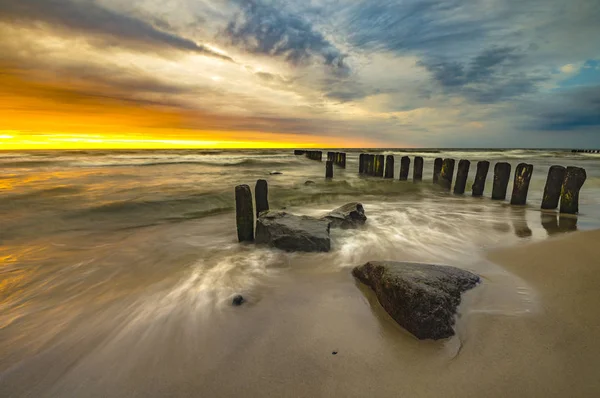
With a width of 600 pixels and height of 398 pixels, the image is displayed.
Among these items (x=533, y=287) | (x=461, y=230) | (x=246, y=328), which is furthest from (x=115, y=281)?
(x=461, y=230)

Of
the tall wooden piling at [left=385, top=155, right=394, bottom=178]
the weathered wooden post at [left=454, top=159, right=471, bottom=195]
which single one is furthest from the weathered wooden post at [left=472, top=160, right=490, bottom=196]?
the tall wooden piling at [left=385, top=155, right=394, bottom=178]

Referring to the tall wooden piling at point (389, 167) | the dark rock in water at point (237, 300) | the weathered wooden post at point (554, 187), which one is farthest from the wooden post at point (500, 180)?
the dark rock in water at point (237, 300)

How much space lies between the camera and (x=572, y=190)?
7273 mm

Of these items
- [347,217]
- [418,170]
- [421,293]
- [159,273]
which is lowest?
[159,273]

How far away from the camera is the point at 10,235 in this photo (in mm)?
6312

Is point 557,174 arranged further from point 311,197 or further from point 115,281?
point 115,281

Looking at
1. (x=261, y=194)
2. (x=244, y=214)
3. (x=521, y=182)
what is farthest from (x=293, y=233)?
(x=521, y=182)

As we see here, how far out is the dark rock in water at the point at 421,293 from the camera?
237cm

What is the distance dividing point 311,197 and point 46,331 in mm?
9174

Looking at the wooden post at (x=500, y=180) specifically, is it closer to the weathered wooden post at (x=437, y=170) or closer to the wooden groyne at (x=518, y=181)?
the wooden groyne at (x=518, y=181)

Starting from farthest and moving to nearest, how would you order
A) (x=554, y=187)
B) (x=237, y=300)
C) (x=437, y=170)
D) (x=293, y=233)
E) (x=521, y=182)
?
(x=437, y=170) < (x=521, y=182) < (x=554, y=187) < (x=293, y=233) < (x=237, y=300)

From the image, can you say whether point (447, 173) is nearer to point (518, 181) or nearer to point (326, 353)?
point (518, 181)

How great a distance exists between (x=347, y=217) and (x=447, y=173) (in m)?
9.01

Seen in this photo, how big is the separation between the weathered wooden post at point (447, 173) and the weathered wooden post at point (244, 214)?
35.0ft
